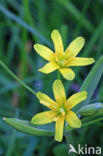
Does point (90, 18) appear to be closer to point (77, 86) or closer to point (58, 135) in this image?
point (77, 86)

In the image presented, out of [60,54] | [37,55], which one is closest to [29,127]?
[60,54]

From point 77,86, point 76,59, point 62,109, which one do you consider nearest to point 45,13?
point 77,86

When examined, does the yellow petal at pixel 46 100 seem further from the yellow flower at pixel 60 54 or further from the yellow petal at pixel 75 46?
the yellow petal at pixel 75 46

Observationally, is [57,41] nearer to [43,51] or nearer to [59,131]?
[43,51]
